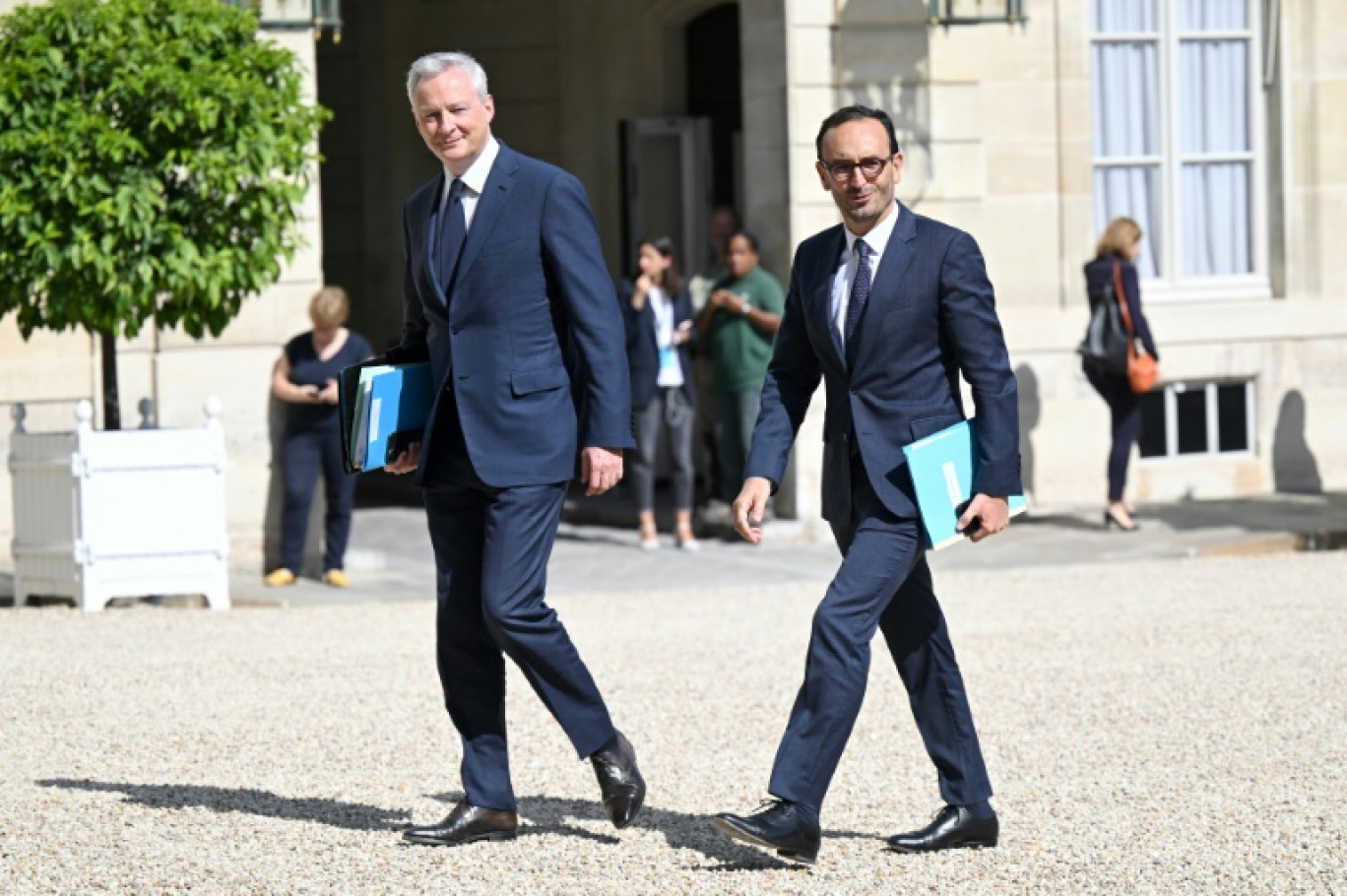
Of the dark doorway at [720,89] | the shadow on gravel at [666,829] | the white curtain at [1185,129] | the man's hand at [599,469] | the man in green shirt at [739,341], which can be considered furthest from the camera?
the dark doorway at [720,89]

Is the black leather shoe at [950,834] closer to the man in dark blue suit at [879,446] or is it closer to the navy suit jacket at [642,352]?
the man in dark blue suit at [879,446]

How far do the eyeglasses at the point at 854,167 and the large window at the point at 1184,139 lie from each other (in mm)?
9534

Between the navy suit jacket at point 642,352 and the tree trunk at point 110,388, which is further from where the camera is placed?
the navy suit jacket at point 642,352

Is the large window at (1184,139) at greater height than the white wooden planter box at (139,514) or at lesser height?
greater

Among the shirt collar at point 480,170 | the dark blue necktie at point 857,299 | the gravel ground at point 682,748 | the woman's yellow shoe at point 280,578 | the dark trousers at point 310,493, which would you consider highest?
the shirt collar at point 480,170

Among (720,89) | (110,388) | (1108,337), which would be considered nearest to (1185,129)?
(1108,337)

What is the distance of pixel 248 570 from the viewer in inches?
497

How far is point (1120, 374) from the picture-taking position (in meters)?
13.5

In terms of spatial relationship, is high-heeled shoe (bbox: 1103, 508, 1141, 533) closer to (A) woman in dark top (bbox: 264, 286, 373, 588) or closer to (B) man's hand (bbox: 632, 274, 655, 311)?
(B) man's hand (bbox: 632, 274, 655, 311)

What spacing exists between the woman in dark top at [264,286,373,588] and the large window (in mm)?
5115

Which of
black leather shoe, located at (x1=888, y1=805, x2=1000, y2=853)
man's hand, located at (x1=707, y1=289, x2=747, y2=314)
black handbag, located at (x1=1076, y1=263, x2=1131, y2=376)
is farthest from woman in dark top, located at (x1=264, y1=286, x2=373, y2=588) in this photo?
black leather shoe, located at (x1=888, y1=805, x2=1000, y2=853)

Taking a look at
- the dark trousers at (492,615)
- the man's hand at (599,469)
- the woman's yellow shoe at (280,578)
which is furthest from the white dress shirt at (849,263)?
the woman's yellow shoe at (280,578)

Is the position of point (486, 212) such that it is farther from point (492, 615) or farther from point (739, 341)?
point (739, 341)

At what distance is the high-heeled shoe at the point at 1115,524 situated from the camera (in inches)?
531
